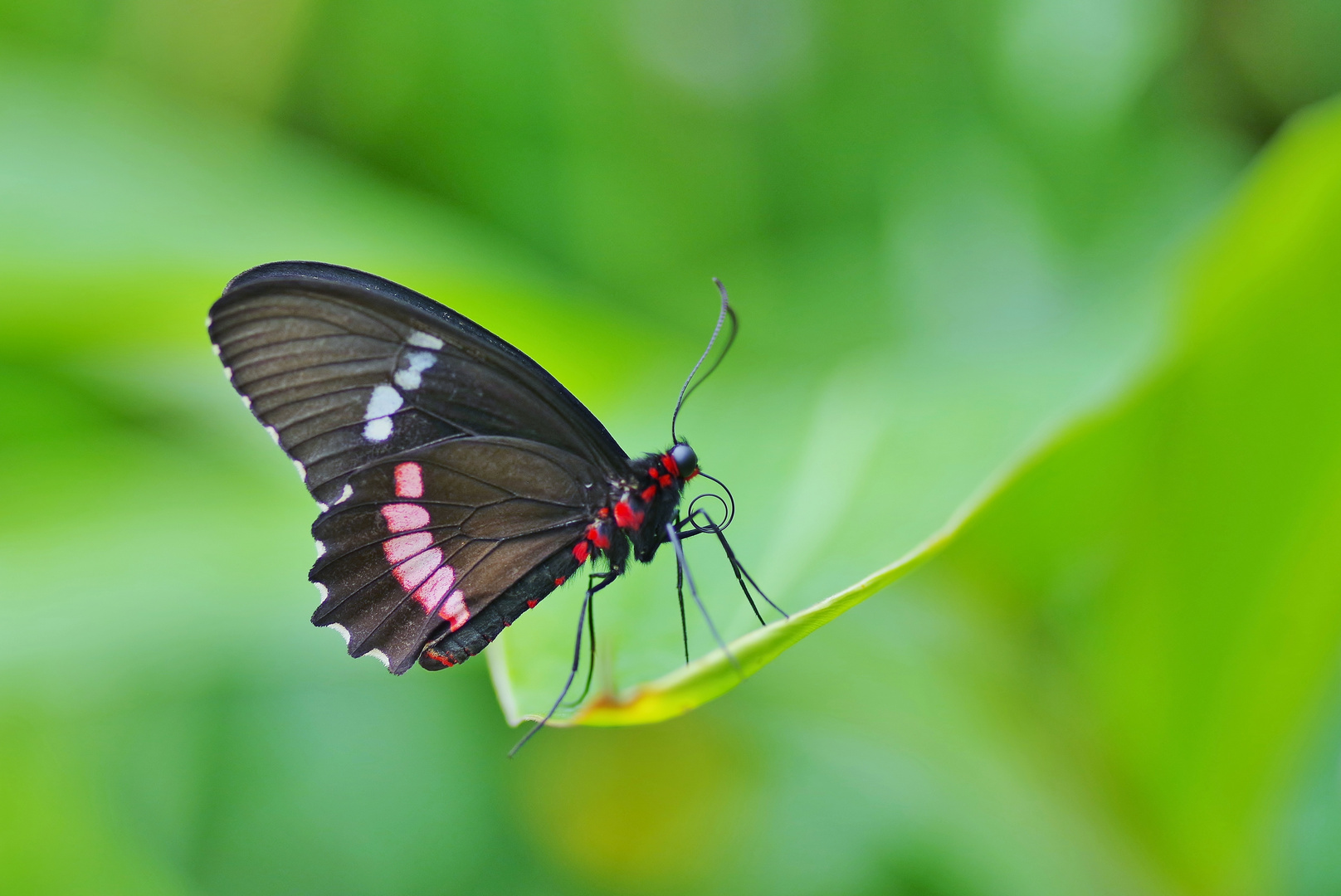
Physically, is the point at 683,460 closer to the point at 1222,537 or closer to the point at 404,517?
the point at 404,517

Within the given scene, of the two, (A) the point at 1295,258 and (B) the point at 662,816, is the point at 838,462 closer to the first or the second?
(A) the point at 1295,258

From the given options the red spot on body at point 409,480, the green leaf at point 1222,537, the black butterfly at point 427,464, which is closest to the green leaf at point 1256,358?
the green leaf at point 1222,537

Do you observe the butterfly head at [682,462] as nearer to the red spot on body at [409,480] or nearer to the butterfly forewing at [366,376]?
the butterfly forewing at [366,376]

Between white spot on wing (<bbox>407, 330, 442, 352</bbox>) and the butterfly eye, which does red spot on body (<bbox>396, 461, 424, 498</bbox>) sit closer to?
white spot on wing (<bbox>407, 330, 442, 352</bbox>)

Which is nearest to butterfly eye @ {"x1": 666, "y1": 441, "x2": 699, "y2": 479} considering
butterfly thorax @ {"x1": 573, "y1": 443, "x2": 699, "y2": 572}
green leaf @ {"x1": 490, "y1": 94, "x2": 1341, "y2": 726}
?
butterfly thorax @ {"x1": 573, "y1": 443, "x2": 699, "y2": 572}

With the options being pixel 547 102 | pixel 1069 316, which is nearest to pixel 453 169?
pixel 547 102

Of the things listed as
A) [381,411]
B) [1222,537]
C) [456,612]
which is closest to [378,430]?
Answer: [381,411]
